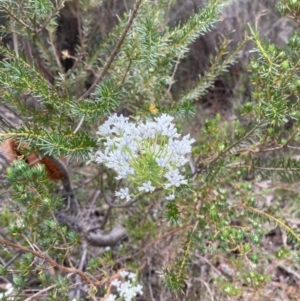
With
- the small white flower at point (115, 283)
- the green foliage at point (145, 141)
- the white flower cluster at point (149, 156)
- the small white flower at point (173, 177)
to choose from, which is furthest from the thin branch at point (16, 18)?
the small white flower at point (115, 283)

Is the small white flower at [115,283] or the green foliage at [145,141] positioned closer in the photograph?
the green foliage at [145,141]

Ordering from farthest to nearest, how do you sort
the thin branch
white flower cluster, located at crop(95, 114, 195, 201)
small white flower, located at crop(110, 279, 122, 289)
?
small white flower, located at crop(110, 279, 122, 289), the thin branch, white flower cluster, located at crop(95, 114, 195, 201)

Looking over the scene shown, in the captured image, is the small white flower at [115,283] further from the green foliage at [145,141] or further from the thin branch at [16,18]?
the thin branch at [16,18]

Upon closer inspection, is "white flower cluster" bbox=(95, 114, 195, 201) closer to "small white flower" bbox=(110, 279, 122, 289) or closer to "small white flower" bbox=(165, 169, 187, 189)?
"small white flower" bbox=(165, 169, 187, 189)

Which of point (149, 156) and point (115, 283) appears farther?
point (115, 283)

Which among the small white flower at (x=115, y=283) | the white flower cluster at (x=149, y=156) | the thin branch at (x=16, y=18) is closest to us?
the white flower cluster at (x=149, y=156)

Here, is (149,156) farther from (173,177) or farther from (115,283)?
(115,283)

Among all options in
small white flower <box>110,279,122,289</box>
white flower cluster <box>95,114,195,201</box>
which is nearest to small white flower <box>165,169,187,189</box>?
white flower cluster <box>95,114,195,201</box>

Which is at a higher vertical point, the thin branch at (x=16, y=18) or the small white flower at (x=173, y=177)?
the thin branch at (x=16, y=18)

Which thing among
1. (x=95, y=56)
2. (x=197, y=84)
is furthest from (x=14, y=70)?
(x=197, y=84)

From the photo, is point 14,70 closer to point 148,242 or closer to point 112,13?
point 148,242

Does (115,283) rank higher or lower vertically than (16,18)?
lower

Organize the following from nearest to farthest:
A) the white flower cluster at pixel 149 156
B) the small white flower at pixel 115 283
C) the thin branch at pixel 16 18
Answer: the white flower cluster at pixel 149 156
the thin branch at pixel 16 18
the small white flower at pixel 115 283

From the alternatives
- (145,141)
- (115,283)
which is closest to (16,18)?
(145,141)
